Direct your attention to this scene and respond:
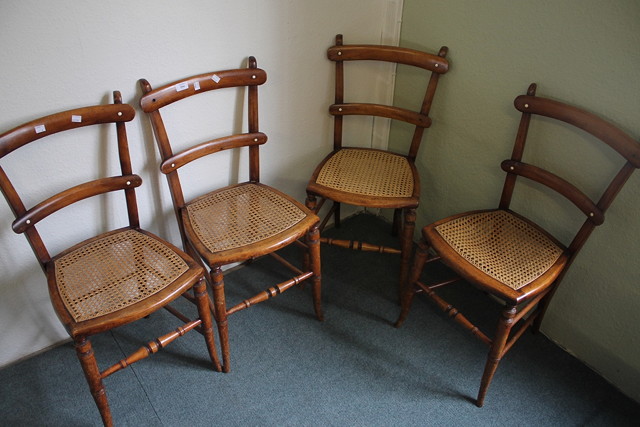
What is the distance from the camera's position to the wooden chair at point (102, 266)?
128 centimetres

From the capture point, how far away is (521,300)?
4.51 feet

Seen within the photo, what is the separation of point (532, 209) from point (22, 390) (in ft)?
6.35

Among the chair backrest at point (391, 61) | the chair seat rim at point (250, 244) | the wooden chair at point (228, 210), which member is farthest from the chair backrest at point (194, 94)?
the chair backrest at point (391, 61)

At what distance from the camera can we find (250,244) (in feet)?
4.97

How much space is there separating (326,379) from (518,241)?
83 cm

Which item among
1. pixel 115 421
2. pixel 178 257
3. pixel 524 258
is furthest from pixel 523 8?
pixel 115 421

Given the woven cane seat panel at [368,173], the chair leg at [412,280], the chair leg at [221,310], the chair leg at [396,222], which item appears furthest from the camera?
the chair leg at [396,222]

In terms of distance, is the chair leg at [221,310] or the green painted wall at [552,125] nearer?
the green painted wall at [552,125]

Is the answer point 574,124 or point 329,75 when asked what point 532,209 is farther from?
point 329,75

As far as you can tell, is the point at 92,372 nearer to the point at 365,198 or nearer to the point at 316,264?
the point at 316,264

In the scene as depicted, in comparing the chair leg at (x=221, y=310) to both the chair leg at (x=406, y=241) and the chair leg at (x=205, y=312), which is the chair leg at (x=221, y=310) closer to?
the chair leg at (x=205, y=312)

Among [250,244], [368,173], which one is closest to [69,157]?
[250,244]

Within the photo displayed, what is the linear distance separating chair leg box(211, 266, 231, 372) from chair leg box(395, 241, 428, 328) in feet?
2.22

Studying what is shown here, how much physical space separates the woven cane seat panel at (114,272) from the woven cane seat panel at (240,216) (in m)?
0.15
